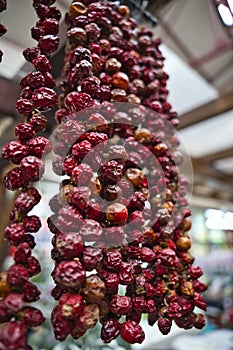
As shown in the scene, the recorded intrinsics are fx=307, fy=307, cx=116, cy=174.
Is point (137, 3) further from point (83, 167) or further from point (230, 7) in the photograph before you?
point (83, 167)

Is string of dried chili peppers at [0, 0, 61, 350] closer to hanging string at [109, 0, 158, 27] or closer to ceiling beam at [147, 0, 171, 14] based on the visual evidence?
hanging string at [109, 0, 158, 27]

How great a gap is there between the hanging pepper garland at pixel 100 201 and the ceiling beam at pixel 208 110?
1687 millimetres

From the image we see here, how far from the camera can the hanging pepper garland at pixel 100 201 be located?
0.34 meters

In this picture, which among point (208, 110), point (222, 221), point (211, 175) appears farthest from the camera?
point (211, 175)

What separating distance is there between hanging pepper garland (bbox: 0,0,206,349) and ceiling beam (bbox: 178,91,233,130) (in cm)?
169

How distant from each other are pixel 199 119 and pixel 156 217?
198 centimetres

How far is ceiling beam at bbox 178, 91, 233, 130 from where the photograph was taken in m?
2.13

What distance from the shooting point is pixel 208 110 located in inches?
89.4

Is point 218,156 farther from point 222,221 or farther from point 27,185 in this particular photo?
point 27,185

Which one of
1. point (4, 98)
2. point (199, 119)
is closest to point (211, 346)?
point (199, 119)

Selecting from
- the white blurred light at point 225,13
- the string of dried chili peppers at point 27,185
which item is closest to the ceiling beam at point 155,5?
the white blurred light at point 225,13

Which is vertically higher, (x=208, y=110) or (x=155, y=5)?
(x=155, y=5)

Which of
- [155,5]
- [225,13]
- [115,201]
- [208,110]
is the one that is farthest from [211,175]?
[115,201]

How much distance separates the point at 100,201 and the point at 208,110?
2.06m
